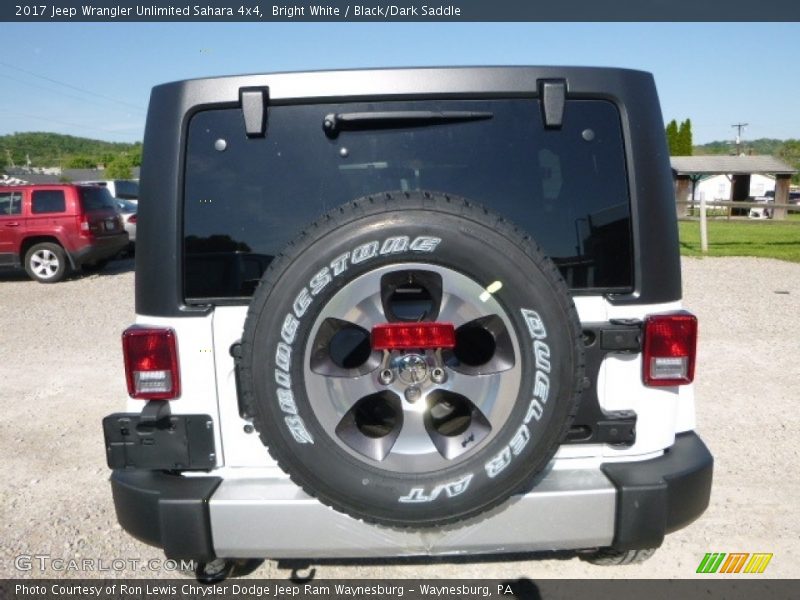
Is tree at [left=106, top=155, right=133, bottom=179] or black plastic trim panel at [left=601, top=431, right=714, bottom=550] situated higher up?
tree at [left=106, top=155, right=133, bottom=179]

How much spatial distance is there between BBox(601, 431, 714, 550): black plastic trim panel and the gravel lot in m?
0.73

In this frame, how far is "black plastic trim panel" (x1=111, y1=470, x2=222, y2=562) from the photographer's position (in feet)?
6.58

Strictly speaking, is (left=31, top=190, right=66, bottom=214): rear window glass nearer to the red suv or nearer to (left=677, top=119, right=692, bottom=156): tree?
the red suv

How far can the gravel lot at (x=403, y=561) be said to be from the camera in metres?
2.77

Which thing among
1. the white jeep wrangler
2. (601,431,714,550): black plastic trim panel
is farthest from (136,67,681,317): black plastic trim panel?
(601,431,714,550): black plastic trim panel

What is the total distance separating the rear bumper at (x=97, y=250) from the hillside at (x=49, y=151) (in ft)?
275

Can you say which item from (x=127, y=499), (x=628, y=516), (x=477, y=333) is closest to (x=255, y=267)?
(x=477, y=333)

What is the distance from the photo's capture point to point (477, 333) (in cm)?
200

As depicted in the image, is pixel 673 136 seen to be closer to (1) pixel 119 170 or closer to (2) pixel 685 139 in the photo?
(2) pixel 685 139

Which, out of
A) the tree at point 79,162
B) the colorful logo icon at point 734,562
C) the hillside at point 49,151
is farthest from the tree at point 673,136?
the tree at point 79,162

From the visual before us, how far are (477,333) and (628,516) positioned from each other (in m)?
0.78

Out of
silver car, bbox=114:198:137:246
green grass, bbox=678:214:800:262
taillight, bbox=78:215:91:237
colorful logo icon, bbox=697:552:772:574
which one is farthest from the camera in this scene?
silver car, bbox=114:198:137:246

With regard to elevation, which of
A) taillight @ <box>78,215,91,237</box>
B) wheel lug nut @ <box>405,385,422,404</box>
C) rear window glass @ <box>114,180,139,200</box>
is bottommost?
wheel lug nut @ <box>405,385,422,404</box>

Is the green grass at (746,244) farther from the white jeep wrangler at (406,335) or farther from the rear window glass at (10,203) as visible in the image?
the rear window glass at (10,203)
